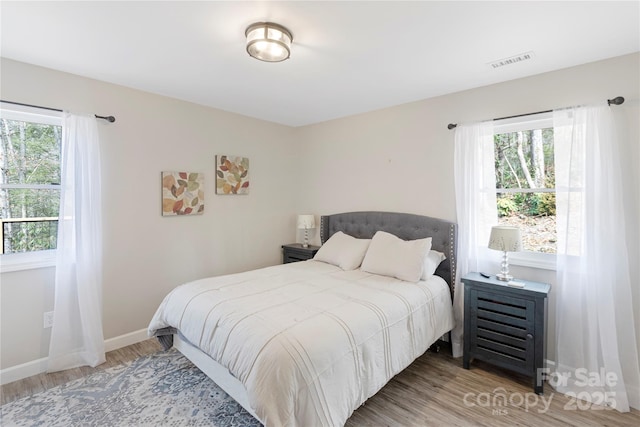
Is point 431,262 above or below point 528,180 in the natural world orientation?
below

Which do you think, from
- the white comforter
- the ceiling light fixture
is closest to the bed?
the white comforter

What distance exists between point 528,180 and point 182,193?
341 cm

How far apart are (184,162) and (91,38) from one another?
4.79 ft

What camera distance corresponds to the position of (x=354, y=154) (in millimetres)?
3926

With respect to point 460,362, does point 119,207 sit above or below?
above

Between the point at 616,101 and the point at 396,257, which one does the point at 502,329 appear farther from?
the point at 616,101

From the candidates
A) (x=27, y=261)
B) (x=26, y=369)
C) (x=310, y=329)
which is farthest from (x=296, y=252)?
(x=26, y=369)

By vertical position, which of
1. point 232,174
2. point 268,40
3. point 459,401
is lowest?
point 459,401

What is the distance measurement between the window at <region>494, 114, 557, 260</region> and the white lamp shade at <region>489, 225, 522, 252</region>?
396mm

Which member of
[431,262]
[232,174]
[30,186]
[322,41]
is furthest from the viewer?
[232,174]

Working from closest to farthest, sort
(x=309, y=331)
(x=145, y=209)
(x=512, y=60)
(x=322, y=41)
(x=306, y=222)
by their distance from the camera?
1. (x=309, y=331)
2. (x=322, y=41)
3. (x=512, y=60)
4. (x=145, y=209)
5. (x=306, y=222)

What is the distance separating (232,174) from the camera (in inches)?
150

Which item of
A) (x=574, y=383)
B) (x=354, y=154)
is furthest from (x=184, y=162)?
(x=574, y=383)

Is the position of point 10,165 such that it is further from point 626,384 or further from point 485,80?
point 626,384
